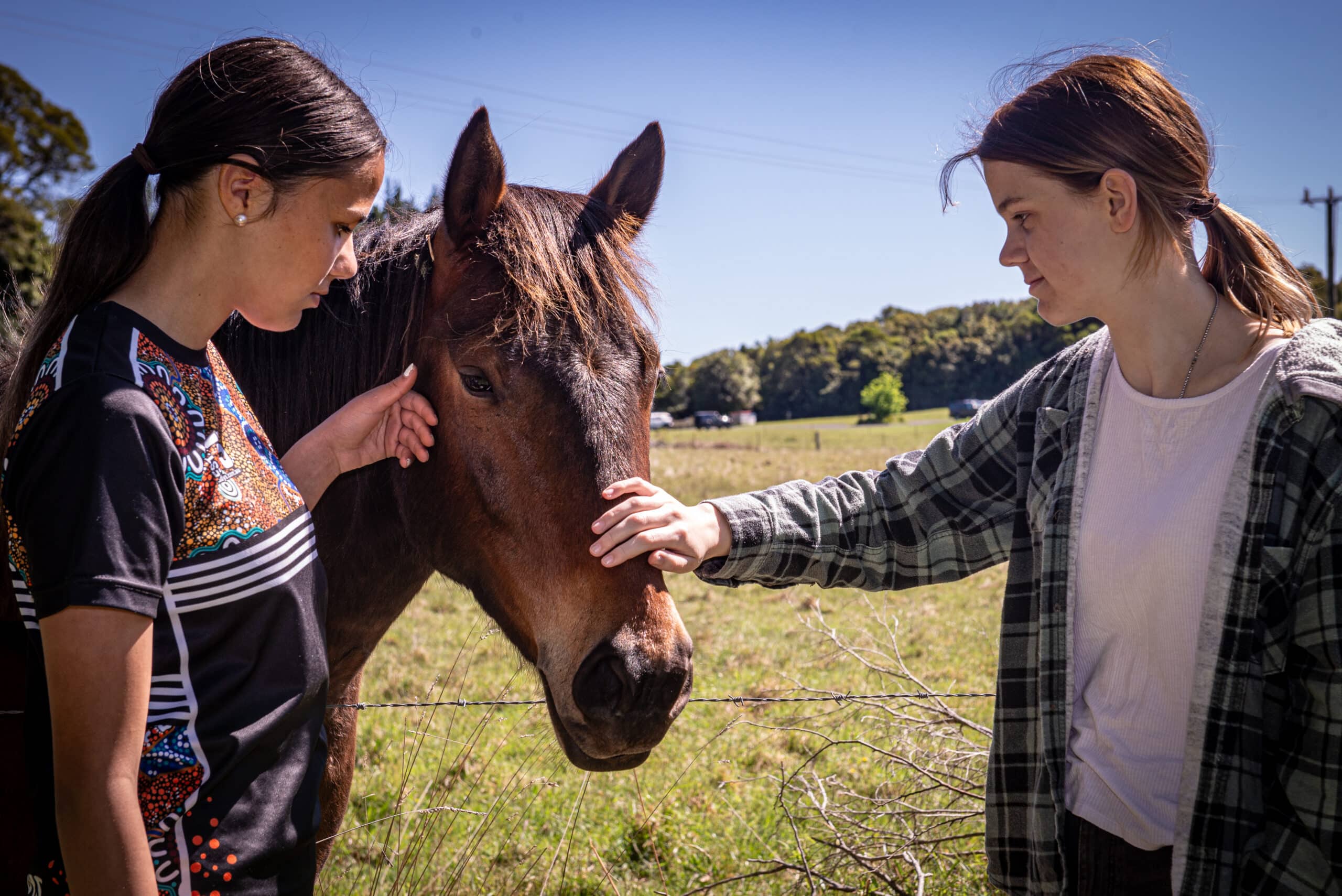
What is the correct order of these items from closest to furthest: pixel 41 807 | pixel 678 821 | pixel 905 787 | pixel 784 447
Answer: pixel 41 807
pixel 905 787
pixel 678 821
pixel 784 447

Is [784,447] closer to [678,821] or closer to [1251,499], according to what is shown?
[678,821]

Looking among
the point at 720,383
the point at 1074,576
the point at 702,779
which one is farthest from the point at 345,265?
the point at 720,383

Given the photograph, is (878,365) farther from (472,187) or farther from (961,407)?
(472,187)

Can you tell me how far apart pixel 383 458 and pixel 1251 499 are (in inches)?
77.8

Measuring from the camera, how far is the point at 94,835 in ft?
3.47

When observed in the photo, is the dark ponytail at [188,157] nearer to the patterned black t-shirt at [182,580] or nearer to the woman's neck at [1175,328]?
the patterned black t-shirt at [182,580]

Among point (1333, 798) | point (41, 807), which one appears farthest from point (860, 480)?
point (41, 807)

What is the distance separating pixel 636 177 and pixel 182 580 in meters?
1.80

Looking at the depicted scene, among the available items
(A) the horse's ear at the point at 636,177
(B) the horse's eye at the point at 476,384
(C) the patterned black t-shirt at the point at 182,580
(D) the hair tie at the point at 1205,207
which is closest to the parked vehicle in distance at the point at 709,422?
(A) the horse's ear at the point at 636,177

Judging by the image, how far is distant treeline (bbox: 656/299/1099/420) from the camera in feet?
213

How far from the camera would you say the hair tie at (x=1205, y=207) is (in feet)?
5.98

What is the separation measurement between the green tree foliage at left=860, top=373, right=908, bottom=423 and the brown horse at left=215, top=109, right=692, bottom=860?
204 ft

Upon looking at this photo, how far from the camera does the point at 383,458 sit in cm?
217

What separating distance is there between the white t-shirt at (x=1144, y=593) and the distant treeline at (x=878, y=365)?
60279 millimetres
